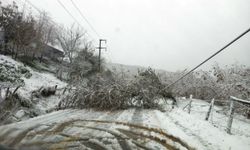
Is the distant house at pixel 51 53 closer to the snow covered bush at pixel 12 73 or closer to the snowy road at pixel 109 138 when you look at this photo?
the snow covered bush at pixel 12 73

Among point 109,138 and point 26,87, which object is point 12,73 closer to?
point 26,87

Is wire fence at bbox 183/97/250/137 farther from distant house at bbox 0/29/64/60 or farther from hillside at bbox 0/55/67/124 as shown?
distant house at bbox 0/29/64/60

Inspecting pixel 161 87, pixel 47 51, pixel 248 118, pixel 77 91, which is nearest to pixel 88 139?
pixel 77 91

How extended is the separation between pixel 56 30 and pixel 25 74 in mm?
30780

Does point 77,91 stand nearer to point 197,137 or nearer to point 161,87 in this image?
point 161,87

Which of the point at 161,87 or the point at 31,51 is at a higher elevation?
the point at 31,51

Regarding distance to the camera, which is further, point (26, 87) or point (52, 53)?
point (52, 53)

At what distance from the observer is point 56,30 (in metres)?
49.9

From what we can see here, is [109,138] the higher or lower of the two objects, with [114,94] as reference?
lower

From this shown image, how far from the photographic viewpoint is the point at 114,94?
8.73 metres

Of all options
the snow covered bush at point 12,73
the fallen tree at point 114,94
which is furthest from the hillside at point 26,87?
the fallen tree at point 114,94

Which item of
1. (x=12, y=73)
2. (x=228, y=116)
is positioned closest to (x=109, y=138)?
(x=228, y=116)

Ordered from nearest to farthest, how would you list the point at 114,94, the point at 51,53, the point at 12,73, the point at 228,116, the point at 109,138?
the point at 109,138
the point at 228,116
the point at 114,94
the point at 12,73
the point at 51,53

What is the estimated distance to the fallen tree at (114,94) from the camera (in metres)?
8.54
